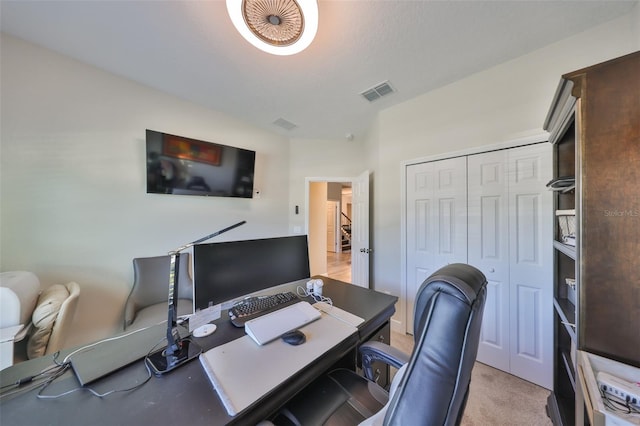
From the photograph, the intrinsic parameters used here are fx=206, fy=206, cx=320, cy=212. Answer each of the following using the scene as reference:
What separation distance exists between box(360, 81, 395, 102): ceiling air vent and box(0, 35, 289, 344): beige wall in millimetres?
2104

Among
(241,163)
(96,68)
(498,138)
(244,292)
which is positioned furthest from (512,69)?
(96,68)

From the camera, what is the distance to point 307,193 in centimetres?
350

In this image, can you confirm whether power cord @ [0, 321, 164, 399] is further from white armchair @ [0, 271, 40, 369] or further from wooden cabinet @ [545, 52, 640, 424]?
wooden cabinet @ [545, 52, 640, 424]

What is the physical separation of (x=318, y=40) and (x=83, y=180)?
2.45m

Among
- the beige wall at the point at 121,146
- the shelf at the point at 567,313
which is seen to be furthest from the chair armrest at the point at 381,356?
the beige wall at the point at 121,146

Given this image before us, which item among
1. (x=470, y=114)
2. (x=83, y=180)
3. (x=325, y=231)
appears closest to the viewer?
(x=83, y=180)

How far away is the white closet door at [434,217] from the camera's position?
2084 millimetres

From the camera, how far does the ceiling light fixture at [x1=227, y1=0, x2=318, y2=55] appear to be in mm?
1183

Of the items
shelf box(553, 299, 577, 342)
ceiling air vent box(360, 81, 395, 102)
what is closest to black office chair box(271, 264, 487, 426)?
shelf box(553, 299, 577, 342)

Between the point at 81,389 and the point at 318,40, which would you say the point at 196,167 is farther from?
the point at 81,389

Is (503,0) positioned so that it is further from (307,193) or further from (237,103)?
(307,193)

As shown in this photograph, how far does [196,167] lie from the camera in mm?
2463

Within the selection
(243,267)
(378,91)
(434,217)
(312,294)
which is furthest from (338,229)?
(243,267)

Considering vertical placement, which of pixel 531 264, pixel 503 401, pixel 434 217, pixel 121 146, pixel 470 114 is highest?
pixel 470 114
